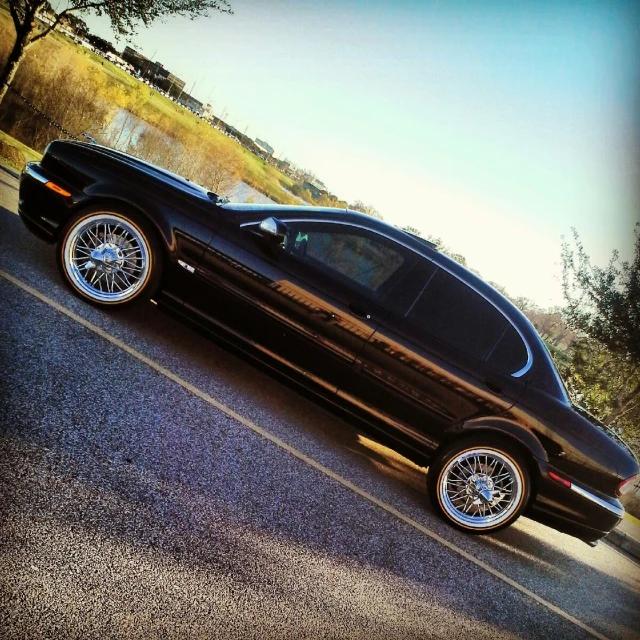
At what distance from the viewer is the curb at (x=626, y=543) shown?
5.65 metres

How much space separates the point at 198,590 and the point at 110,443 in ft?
3.20

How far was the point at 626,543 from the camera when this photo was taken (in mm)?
5707

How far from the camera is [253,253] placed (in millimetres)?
3549

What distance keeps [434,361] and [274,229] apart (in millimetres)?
1613

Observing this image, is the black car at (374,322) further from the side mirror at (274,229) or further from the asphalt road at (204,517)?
the asphalt road at (204,517)

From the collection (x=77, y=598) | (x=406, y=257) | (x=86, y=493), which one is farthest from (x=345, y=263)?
(x=77, y=598)

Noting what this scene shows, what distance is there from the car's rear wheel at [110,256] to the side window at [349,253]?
1.19 metres

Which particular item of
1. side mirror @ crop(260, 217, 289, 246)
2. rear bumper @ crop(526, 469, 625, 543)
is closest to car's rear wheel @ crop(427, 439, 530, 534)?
rear bumper @ crop(526, 469, 625, 543)

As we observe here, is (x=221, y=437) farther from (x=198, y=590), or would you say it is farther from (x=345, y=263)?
(x=345, y=263)

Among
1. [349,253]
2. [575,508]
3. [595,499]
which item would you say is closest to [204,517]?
[349,253]

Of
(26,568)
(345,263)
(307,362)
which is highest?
(345,263)

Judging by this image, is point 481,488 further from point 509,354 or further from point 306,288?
point 306,288

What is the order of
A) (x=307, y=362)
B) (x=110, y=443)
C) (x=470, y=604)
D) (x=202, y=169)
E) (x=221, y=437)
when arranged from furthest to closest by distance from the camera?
(x=202, y=169) < (x=307, y=362) < (x=221, y=437) < (x=470, y=604) < (x=110, y=443)

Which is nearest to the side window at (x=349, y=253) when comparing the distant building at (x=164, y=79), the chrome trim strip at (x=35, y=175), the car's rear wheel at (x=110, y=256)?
the car's rear wheel at (x=110, y=256)
